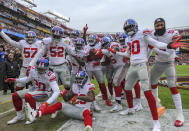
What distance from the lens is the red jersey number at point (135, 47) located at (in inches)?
129

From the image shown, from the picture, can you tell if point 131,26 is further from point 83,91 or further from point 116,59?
point 83,91

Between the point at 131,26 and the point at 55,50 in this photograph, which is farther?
the point at 55,50

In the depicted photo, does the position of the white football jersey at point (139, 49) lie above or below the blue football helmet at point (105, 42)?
below

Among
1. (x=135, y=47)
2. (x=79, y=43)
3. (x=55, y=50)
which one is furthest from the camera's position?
(x=79, y=43)

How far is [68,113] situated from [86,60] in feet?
5.67

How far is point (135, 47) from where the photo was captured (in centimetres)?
332

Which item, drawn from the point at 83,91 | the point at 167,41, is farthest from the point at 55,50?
the point at 167,41

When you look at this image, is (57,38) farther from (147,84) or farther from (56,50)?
(147,84)

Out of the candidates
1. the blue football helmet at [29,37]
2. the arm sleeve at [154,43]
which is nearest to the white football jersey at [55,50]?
the blue football helmet at [29,37]

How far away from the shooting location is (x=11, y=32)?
80.5 feet

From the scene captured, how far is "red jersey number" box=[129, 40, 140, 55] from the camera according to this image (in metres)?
3.26

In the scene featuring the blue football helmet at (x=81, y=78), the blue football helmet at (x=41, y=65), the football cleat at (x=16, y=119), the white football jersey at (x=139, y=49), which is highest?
the white football jersey at (x=139, y=49)

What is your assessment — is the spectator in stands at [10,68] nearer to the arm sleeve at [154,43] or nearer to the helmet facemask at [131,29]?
the helmet facemask at [131,29]

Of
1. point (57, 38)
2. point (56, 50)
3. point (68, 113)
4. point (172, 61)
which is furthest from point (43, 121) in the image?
point (172, 61)
